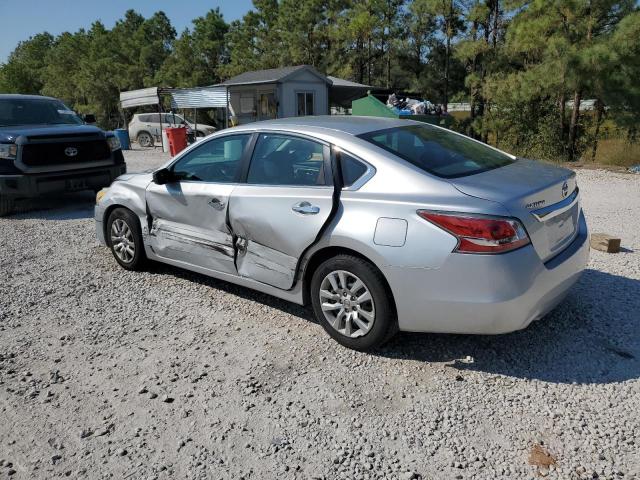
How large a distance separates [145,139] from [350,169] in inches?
942

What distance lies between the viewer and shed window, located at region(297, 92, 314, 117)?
996 inches

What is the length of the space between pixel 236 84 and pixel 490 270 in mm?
23480

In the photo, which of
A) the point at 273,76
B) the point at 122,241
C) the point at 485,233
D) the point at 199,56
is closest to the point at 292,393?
the point at 485,233

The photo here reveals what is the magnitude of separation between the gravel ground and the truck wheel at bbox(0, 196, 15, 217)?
192 inches

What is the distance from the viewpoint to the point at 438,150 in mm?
3871

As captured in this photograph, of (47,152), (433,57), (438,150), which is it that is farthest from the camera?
(433,57)

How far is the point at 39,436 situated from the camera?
115 inches

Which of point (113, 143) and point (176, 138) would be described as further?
point (176, 138)

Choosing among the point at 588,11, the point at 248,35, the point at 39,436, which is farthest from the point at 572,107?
the point at 248,35

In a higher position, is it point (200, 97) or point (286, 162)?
point (200, 97)

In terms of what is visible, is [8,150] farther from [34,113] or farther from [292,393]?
[292,393]

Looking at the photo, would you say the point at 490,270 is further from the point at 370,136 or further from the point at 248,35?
the point at 248,35

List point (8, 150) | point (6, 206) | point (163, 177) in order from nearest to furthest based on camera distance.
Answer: point (163, 177)
point (8, 150)
point (6, 206)

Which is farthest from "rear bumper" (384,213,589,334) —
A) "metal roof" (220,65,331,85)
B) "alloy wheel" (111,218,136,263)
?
"metal roof" (220,65,331,85)
